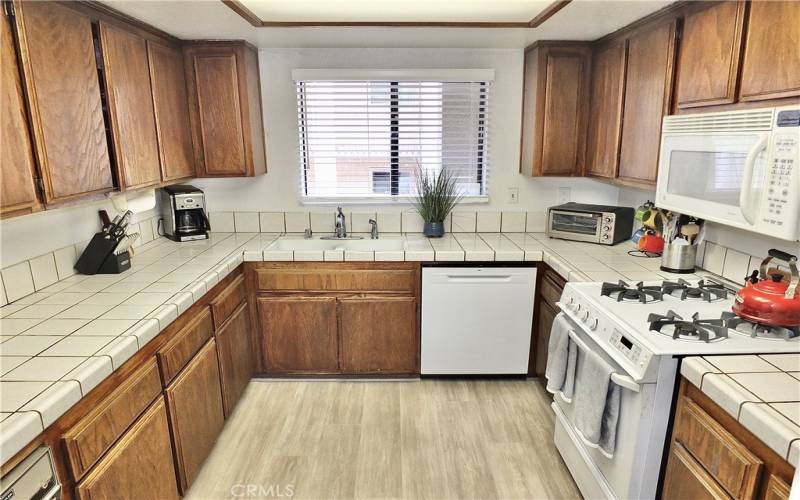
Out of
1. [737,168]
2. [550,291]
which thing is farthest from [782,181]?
[550,291]

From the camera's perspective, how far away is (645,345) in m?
1.45

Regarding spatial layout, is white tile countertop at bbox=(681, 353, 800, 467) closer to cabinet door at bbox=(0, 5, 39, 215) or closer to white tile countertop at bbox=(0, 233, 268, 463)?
white tile countertop at bbox=(0, 233, 268, 463)

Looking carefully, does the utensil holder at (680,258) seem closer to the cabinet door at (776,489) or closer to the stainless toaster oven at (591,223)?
the stainless toaster oven at (591,223)

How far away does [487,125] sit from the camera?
10.4 ft

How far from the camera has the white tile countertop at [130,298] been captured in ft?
3.94

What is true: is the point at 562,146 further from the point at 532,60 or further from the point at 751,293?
the point at 751,293

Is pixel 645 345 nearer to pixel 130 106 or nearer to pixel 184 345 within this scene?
pixel 184 345

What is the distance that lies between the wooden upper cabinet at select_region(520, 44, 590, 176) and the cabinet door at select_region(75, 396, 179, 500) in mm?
2490

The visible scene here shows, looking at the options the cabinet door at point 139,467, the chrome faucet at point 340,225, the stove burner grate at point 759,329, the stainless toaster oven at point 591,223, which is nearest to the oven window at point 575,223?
the stainless toaster oven at point 591,223

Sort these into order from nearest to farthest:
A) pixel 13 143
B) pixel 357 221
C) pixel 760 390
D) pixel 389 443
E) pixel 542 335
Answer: pixel 760 390 < pixel 13 143 < pixel 389 443 < pixel 542 335 < pixel 357 221

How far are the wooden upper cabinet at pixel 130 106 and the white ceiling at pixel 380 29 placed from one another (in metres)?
0.15

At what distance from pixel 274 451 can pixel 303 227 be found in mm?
1494

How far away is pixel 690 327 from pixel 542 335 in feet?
4.19

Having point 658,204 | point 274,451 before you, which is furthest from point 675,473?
point 274,451
